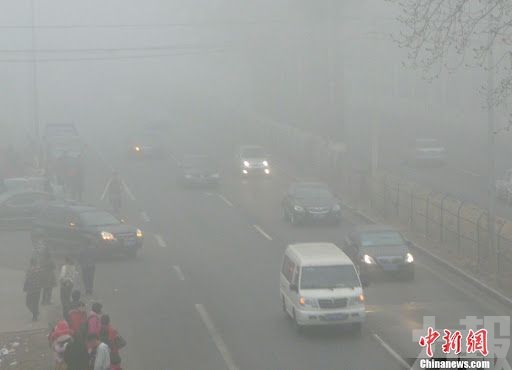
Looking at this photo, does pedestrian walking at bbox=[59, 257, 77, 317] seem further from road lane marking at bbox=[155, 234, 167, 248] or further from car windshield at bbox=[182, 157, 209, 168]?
car windshield at bbox=[182, 157, 209, 168]

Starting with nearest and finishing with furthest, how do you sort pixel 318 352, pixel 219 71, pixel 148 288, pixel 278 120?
1. pixel 318 352
2. pixel 148 288
3. pixel 278 120
4. pixel 219 71

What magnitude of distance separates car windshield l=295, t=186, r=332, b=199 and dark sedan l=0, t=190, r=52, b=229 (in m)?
9.89

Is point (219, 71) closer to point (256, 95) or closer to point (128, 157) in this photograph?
point (256, 95)

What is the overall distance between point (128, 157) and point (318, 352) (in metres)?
42.4

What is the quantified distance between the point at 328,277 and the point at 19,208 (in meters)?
20.1

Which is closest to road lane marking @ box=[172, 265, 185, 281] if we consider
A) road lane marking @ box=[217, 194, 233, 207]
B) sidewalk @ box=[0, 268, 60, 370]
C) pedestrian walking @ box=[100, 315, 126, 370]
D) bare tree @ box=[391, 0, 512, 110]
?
sidewalk @ box=[0, 268, 60, 370]

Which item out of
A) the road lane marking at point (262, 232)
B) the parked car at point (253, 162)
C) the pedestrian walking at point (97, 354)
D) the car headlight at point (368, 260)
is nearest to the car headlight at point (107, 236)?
the road lane marking at point (262, 232)

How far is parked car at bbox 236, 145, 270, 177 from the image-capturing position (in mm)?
49094

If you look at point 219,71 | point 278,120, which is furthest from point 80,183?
point 219,71

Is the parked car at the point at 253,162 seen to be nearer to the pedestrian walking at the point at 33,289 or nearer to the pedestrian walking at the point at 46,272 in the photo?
the pedestrian walking at the point at 46,272

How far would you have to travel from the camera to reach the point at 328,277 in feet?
64.4

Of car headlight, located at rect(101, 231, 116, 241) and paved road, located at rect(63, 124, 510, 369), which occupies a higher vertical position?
car headlight, located at rect(101, 231, 116, 241)

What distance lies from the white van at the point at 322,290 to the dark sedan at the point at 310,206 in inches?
550

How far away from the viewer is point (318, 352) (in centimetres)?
1798
